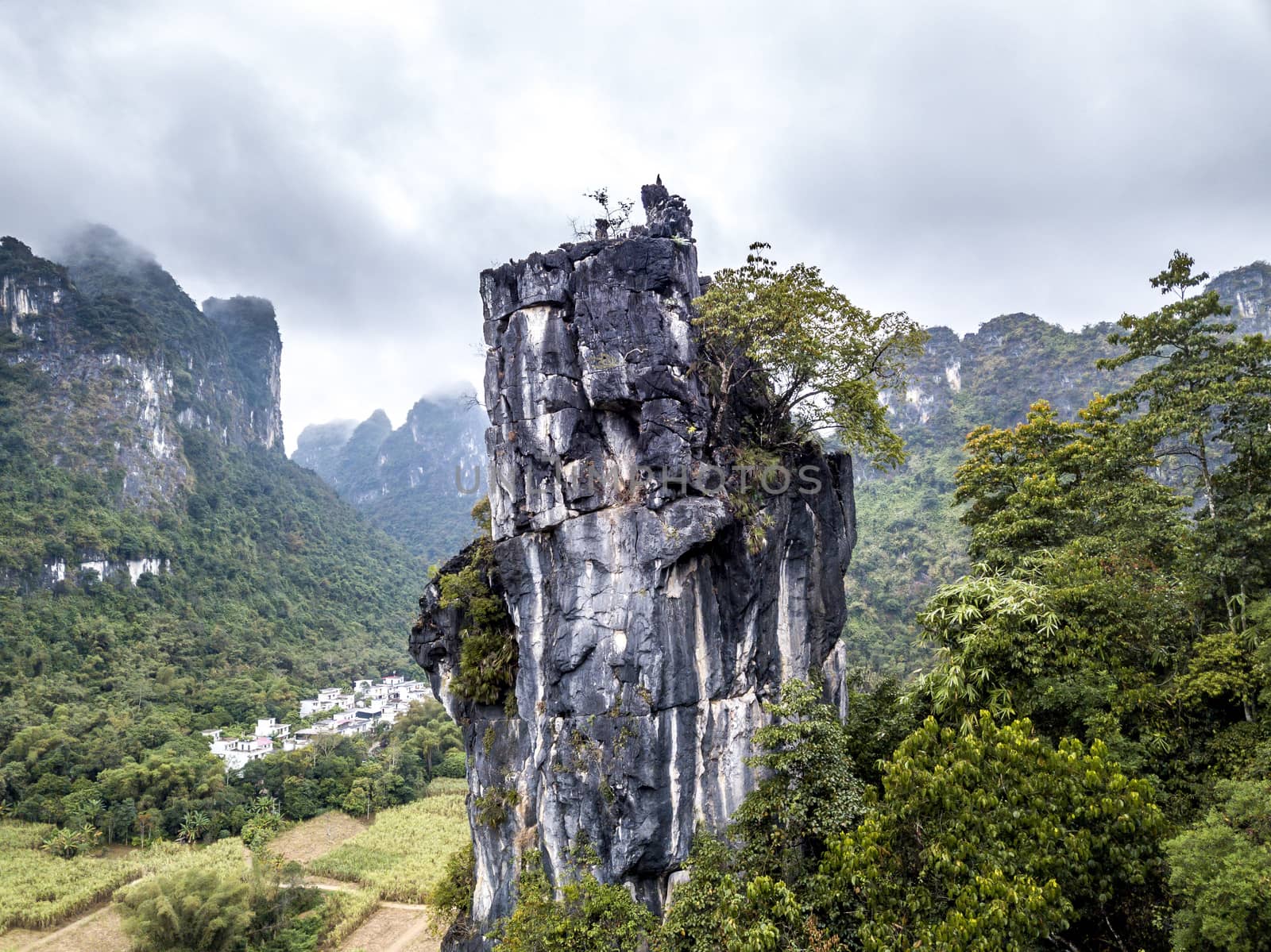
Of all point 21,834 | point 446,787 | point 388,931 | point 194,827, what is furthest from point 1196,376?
point 21,834

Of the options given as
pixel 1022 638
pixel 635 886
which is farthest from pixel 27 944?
pixel 1022 638

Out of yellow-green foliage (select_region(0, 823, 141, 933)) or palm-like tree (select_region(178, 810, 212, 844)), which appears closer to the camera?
yellow-green foliage (select_region(0, 823, 141, 933))

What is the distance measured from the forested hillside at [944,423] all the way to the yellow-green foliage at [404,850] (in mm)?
21705

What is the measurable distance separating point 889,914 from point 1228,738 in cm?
470

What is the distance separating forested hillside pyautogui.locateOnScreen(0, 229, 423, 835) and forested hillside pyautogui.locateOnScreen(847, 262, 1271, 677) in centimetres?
3166

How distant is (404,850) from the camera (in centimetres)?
2798

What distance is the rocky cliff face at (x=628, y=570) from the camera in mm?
10195

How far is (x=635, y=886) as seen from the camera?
1009 centimetres

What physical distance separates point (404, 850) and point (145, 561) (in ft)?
115

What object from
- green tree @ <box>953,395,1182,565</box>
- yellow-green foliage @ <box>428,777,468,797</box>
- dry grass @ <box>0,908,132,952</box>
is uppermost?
green tree @ <box>953,395,1182,565</box>

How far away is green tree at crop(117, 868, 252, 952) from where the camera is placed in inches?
727

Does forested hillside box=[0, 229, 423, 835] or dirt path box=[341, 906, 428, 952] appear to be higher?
forested hillside box=[0, 229, 423, 835]

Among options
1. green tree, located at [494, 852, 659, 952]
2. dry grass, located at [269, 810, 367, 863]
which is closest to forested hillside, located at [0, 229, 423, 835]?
dry grass, located at [269, 810, 367, 863]

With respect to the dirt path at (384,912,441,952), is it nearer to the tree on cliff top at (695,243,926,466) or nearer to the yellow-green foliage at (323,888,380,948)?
the yellow-green foliage at (323,888,380,948)
